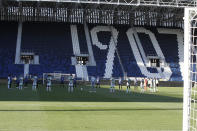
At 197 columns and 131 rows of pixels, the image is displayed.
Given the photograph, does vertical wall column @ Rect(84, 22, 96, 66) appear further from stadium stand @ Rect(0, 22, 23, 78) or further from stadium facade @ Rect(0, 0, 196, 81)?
stadium stand @ Rect(0, 22, 23, 78)

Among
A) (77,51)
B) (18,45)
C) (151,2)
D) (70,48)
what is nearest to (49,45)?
(70,48)

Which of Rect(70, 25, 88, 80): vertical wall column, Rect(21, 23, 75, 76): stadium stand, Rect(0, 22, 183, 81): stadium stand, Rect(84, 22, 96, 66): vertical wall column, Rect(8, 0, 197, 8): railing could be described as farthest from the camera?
Rect(84, 22, 96, 66): vertical wall column

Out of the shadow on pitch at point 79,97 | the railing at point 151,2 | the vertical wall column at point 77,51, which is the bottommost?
the shadow on pitch at point 79,97

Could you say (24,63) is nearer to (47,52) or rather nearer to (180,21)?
(47,52)

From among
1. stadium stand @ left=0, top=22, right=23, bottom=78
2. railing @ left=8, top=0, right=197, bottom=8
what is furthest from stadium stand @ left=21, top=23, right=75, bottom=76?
railing @ left=8, top=0, right=197, bottom=8

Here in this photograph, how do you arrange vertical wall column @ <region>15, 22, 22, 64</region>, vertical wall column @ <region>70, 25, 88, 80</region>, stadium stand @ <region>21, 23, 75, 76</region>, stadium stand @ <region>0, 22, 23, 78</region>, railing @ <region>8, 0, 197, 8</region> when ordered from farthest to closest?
vertical wall column @ <region>15, 22, 22, 64</region> → stadium stand @ <region>21, 23, 75, 76</region> → vertical wall column @ <region>70, 25, 88, 80</region> → railing @ <region>8, 0, 197, 8</region> → stadium stand @ <region>0, 22, 23, 78</region>

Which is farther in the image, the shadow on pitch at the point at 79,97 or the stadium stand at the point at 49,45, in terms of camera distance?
the stadium stand at the point at 49,45

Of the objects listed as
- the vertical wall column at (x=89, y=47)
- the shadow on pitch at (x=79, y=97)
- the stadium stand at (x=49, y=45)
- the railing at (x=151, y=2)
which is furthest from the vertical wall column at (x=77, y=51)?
the shadow on pitch at (x=79, y=97)

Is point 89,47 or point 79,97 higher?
point 89,47

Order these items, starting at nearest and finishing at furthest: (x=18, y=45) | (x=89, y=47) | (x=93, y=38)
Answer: (x=18, y=45) → (x=89, y=47) → (x=93, y=38)

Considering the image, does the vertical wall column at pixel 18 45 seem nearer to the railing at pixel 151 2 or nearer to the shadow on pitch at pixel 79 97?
the railing at pixel 151 2

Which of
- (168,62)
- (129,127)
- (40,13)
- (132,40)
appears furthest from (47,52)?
(129,127)

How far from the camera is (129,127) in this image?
37.5ft

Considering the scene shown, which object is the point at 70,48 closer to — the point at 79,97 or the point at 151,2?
the point at 151,2
